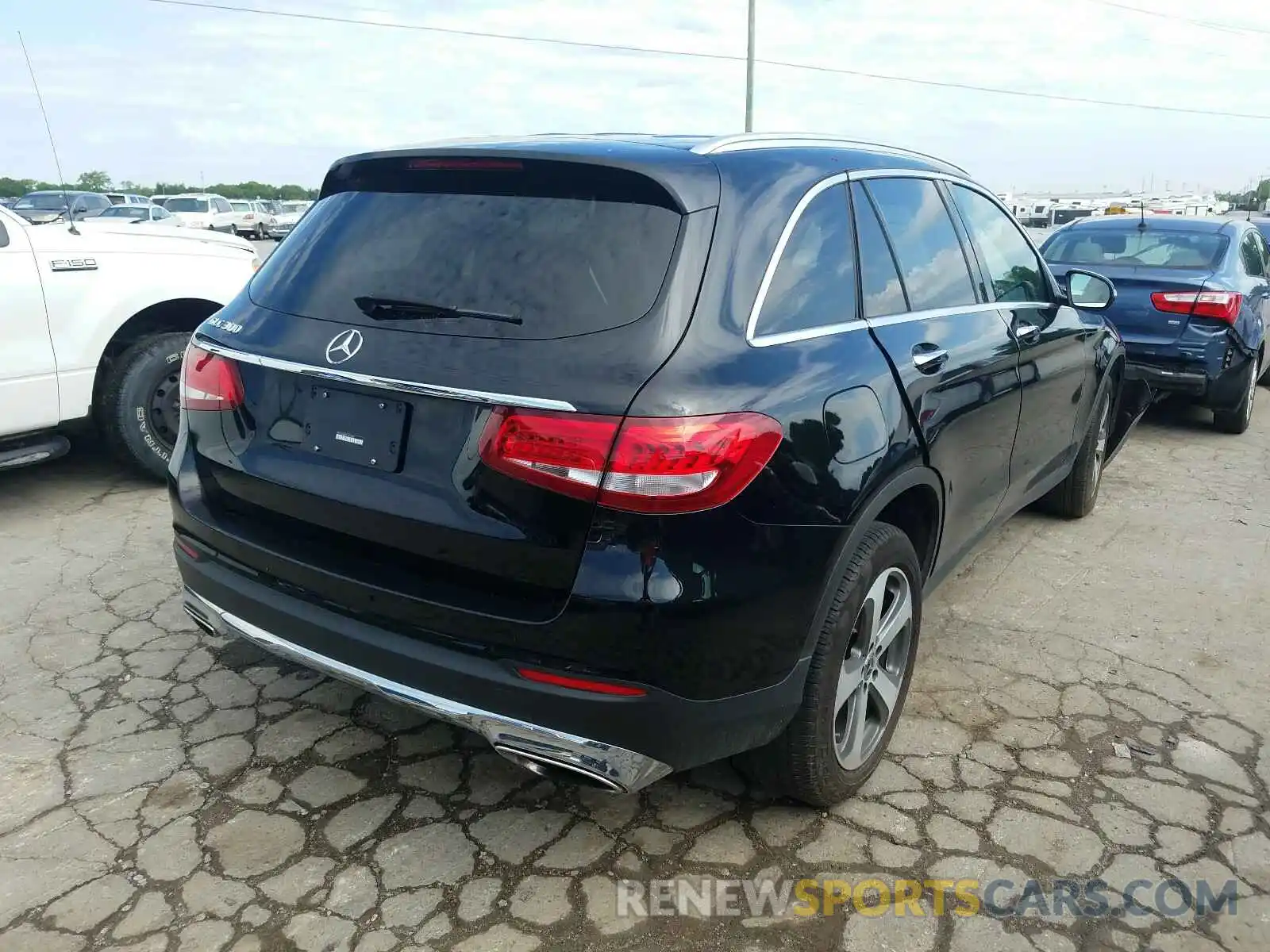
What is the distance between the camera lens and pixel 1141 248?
7441 millimetres

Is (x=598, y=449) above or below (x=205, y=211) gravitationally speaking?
above

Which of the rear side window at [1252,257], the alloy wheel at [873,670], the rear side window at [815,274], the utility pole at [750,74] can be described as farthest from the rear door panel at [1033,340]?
the utility pole at [750,74]

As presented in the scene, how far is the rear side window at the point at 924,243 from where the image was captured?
118 inches

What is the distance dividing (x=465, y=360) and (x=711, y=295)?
0.56 metres

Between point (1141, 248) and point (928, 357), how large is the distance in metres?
5.64

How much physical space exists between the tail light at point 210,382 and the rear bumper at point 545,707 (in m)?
0.58

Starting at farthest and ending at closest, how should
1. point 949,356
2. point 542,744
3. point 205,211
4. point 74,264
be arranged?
point 205,211 < point 74,264 < point 949,356 < point 542,744

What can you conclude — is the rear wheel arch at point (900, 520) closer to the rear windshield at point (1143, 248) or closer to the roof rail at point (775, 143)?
the roof rail at point (775, 143)

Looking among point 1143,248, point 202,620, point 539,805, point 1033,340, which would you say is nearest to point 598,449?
point 539,805

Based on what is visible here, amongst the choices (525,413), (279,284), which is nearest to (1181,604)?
(525,413)

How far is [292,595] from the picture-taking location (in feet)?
7.92

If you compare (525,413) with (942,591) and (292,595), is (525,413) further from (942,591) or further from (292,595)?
(942,591)

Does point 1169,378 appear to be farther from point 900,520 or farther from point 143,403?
point 143,403

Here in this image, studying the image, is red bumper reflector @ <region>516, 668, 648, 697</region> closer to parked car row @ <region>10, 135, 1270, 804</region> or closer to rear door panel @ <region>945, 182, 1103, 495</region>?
parked car row @ <region>10, 135, 1270, 804</region>
